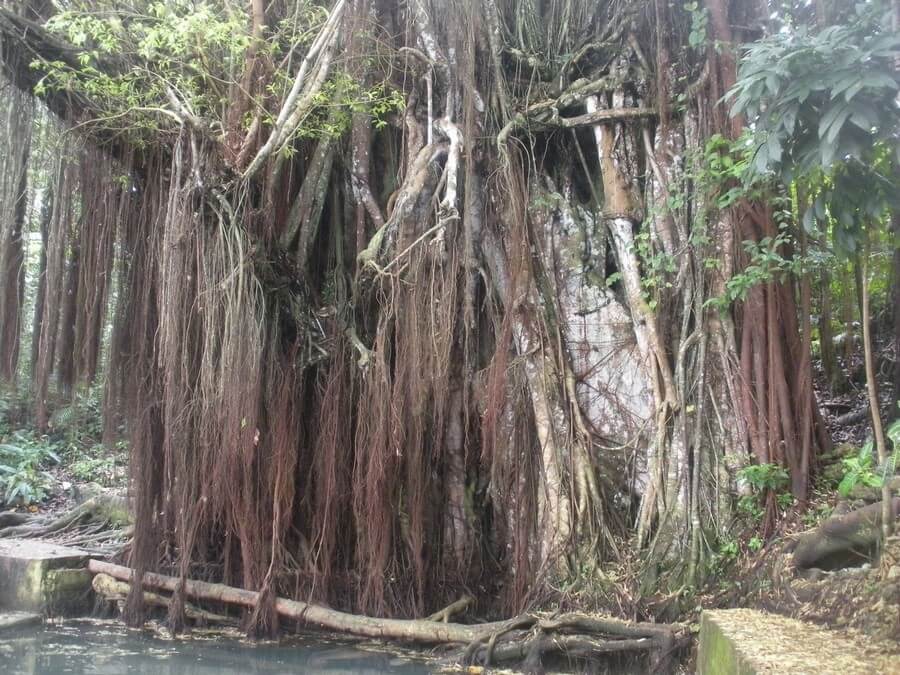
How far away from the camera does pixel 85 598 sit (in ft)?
19.6

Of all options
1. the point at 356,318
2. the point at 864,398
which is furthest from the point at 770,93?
the point at 864,398

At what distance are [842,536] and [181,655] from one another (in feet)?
12.4

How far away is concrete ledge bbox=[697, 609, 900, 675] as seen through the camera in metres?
2.44

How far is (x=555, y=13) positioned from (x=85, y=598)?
18.7ft

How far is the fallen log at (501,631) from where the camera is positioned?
4184 millimetres

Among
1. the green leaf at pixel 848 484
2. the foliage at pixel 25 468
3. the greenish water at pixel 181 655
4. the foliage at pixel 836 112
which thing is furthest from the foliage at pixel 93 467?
the foliage at pixel 836 112

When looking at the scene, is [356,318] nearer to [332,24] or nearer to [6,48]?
[332,24]

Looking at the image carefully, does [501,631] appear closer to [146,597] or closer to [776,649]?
[776,649]

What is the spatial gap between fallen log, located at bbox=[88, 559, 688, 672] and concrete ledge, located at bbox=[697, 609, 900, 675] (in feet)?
2.35

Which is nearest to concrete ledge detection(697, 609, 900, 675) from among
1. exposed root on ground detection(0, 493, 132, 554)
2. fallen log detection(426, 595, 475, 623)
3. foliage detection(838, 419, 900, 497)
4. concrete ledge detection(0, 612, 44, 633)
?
foliage detection(838, 419, 900, 497)

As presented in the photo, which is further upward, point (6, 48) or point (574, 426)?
point (6, 48)

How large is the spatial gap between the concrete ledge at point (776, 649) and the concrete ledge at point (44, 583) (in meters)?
4.65

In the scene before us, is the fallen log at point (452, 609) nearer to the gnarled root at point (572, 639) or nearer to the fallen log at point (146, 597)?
the gnarled root at point (572, 639)

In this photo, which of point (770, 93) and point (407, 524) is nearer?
point (770, 93)
